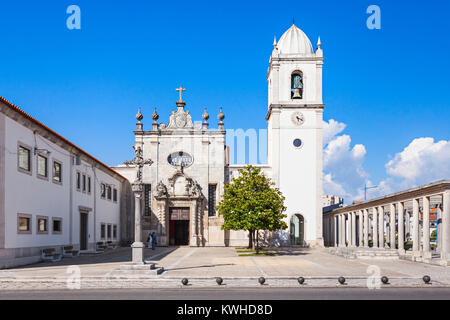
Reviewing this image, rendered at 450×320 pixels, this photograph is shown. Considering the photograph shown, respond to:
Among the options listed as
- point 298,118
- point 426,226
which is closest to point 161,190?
point 298,118

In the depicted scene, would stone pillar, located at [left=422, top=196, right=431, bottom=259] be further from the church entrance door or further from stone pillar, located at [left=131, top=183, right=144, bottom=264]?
the church entrance door

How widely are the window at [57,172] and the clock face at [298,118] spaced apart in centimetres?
2433

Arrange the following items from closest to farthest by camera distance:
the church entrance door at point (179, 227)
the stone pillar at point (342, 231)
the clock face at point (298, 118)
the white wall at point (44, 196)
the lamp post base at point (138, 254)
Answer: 1. the lamp post base at point (138, 254)
2. the white wall at point (44, 196)
3. the church entrance door at point (179, 227)
4. the clock face at point (298, 118)
5. the stone pillar at point (342, 231)

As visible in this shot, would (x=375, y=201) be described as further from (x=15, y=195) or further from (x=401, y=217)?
(x=15, y=195)

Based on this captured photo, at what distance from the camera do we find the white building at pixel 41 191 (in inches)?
881

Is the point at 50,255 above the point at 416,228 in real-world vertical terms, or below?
below

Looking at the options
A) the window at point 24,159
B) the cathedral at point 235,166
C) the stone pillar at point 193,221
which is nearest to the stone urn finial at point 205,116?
the cathedral at point 235,166

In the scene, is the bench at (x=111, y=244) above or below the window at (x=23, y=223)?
below

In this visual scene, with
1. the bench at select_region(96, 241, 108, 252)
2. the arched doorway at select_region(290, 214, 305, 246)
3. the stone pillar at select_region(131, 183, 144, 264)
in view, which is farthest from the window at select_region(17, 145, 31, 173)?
the arched doorway at select_region(290, 214, 305, 246)

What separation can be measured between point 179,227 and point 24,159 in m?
24.0

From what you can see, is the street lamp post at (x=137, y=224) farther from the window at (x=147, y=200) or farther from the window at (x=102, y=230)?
the window at (x=147, y=200)

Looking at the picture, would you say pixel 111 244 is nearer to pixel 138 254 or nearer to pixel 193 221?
pixel 193 221

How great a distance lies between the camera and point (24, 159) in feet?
80.9

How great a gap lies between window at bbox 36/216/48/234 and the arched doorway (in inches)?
1013
